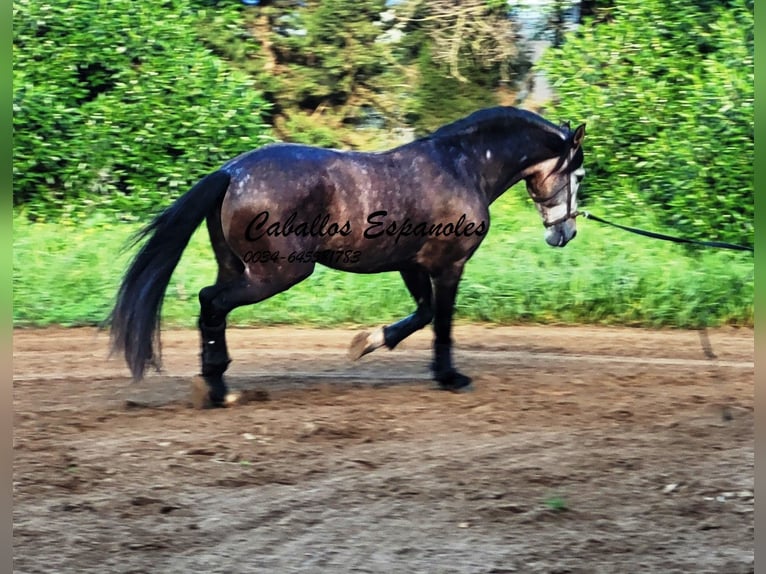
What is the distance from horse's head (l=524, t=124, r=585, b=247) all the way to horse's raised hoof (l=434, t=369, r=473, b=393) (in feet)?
3.44

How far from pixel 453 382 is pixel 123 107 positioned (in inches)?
164

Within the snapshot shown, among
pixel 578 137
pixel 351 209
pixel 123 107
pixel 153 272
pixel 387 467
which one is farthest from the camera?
pixel 123 107

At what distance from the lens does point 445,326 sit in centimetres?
542

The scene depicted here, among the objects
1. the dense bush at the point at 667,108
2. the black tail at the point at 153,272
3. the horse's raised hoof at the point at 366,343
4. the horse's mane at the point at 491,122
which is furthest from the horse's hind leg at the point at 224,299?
the dense bush at the point at 667,108

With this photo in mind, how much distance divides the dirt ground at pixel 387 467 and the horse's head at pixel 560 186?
103 centimetres

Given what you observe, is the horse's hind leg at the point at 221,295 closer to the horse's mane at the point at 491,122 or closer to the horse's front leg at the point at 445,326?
the horse's front leg at the point at 445,326

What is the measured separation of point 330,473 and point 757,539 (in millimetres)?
1927

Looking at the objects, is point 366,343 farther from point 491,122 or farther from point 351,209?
point 491,122

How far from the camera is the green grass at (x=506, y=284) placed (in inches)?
296

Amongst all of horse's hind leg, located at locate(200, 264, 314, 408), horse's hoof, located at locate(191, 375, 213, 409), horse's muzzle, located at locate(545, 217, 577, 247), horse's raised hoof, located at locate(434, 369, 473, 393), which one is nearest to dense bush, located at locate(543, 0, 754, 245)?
horse's muzzle, located at locate(545, 217, 577, 247)

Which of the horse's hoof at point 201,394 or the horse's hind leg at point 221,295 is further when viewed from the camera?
the horse's hoof at point 201,394

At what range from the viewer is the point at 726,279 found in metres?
7.78

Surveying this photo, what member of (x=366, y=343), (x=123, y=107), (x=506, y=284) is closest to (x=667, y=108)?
(x=506, y=284)

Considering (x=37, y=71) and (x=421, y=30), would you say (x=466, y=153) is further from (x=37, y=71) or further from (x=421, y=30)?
(x=37, y=71)
